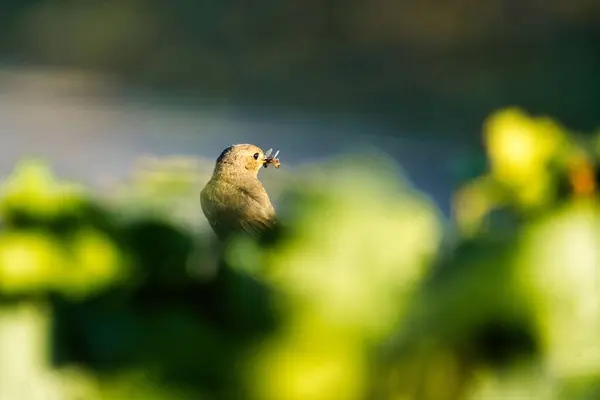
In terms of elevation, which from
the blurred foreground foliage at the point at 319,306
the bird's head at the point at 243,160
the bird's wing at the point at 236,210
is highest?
the bird's head at the point at 243,160

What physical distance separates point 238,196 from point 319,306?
0.42 feet

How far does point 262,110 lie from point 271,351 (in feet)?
5.30

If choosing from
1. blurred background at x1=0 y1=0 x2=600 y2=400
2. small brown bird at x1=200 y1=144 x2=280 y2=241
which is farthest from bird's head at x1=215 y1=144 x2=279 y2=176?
blurred background at x1=0 y1=0 x2=600 y2=400

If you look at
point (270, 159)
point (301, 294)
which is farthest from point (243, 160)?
point (301, 294)

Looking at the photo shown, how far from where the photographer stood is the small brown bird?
17cm

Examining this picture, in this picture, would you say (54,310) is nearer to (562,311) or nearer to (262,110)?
(562,311)

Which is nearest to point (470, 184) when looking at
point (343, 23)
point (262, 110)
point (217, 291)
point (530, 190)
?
point (530, 190)

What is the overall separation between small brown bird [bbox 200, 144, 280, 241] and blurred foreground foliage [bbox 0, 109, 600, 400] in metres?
0.02

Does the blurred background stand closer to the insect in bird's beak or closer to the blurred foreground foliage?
the blurred foreground foliage

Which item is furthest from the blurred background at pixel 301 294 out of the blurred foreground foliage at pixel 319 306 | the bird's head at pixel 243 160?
the bird's head at pixel 243 160

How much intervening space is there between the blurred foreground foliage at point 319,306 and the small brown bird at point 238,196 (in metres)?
0.02

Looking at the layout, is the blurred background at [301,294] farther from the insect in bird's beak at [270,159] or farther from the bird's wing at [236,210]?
the insect in bird's beak at [270,159]

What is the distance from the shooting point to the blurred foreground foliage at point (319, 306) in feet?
0.41

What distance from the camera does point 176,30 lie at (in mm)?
1857
